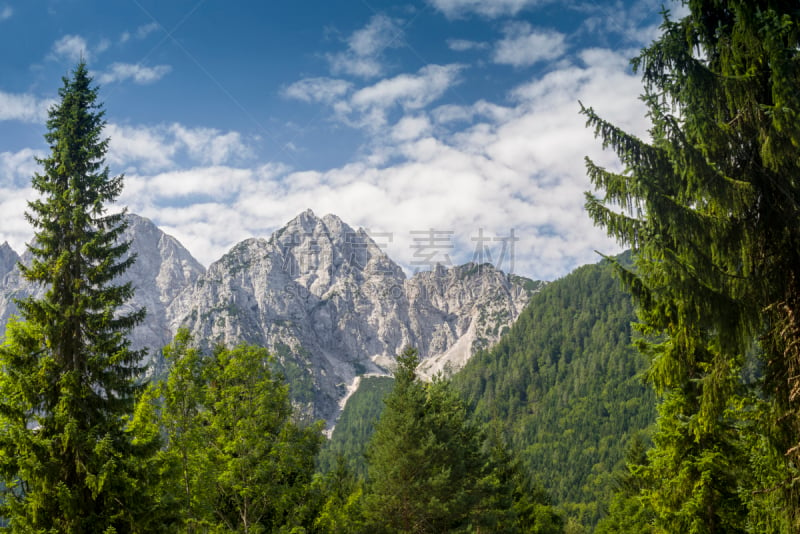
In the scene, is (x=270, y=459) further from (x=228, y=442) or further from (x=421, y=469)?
(x=421, y=469)

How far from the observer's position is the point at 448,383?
3127 centimetres

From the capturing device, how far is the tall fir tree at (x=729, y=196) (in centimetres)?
784

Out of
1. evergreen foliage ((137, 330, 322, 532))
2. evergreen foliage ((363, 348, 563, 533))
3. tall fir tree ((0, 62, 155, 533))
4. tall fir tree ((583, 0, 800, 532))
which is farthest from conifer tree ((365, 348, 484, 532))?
tall fir tree ((583, 0, 800, 532))

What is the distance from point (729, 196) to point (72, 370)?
16.5 metres

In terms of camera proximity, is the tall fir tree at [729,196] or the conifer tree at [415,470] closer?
the tall fir tree at [729,196]

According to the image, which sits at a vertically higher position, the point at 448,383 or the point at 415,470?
the point at 448,383

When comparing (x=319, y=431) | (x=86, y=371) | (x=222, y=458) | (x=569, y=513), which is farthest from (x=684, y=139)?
(x=569, y=513)

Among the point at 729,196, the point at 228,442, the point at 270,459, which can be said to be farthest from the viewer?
the point at 270,459

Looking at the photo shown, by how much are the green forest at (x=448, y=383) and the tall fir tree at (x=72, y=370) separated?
0.06m

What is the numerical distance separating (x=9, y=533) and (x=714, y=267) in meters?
17.6

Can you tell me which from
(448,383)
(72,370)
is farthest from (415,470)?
(72,370)

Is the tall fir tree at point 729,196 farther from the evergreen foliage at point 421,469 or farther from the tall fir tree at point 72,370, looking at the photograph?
the evergreen foliage at point 421,469

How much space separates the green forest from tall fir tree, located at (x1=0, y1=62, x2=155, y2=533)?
61 millimetres

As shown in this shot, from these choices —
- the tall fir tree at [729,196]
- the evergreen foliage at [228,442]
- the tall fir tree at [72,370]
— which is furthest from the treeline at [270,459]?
the tall fir tree at [729,196]
